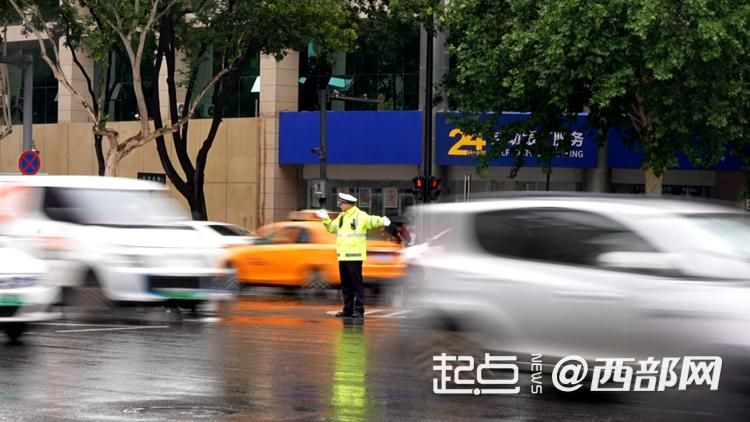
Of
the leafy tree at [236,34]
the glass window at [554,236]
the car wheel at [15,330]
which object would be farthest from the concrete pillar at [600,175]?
the glass window at [554,236]

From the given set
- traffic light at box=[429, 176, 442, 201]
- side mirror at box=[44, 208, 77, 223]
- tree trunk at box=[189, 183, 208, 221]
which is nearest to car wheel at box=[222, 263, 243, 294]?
side mirror at box=[44, 208, 77, 223]

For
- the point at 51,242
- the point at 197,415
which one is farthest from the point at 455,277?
the point at 51,242

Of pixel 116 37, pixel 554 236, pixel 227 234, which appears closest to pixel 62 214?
pixel 554 236

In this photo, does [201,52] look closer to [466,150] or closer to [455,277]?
[466,150]

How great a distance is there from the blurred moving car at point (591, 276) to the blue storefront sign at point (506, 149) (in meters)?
28.7

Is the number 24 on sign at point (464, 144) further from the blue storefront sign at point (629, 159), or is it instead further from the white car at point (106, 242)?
the white car at point (106, 242)

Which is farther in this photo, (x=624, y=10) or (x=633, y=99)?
(x=633, y=99)

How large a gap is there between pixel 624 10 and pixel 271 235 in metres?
11.0

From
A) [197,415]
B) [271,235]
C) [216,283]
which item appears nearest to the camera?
[197,415]

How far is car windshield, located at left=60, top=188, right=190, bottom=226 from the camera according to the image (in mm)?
17891

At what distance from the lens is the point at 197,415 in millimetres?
9867

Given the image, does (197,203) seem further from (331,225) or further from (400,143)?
(331,225)

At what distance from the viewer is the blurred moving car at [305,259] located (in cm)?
2464

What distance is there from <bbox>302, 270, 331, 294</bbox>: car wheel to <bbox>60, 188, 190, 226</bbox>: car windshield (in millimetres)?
6476
